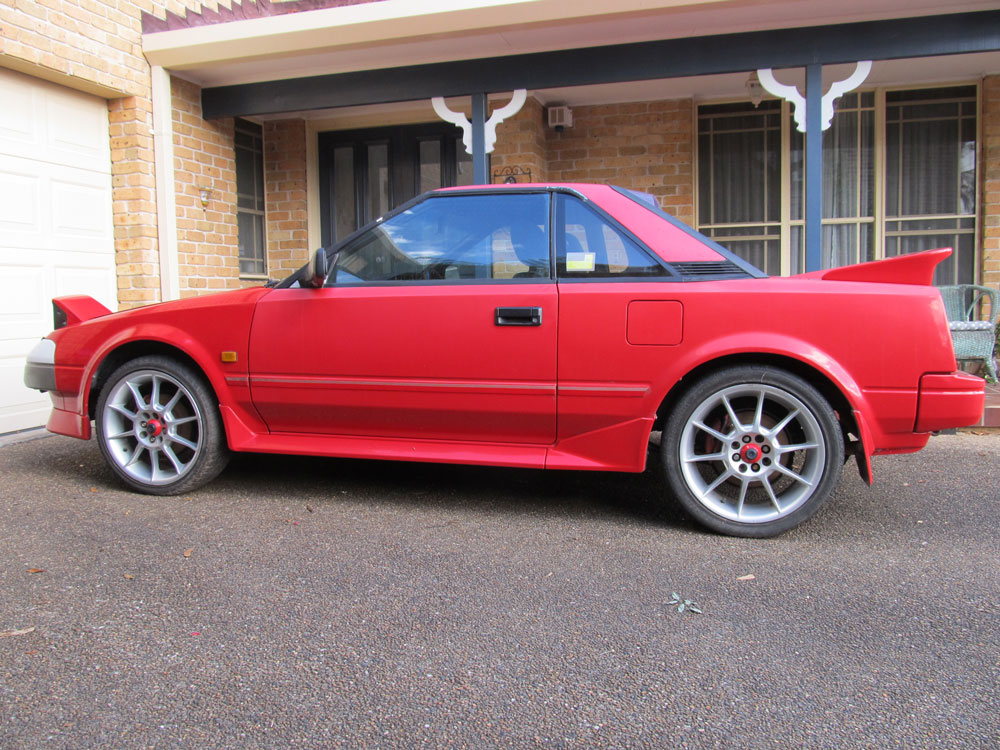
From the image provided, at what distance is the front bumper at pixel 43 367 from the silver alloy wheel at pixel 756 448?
11.0ft

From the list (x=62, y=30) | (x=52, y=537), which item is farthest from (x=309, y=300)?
(x=62, y=30)

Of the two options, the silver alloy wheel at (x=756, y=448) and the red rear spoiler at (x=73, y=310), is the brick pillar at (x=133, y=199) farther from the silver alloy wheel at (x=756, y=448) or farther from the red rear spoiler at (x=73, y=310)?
the silver alloy wheel at (x=756, y=448)

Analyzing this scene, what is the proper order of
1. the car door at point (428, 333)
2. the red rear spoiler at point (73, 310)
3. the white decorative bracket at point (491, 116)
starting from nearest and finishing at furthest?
the car door at point (428, 333), the red rear spoiler at point (73, 310), the white decorative bracket at point (491, 116)

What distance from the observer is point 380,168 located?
914cm

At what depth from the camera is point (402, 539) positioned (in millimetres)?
3299

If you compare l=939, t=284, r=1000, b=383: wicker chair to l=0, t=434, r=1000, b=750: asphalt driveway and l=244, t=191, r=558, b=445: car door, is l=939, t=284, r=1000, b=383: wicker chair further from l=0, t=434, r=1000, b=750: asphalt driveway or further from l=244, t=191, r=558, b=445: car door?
l=244, t=191, r=558, b=445: car door

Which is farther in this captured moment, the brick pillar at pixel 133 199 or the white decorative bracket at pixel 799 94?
the brick pillar at pixel 133 199

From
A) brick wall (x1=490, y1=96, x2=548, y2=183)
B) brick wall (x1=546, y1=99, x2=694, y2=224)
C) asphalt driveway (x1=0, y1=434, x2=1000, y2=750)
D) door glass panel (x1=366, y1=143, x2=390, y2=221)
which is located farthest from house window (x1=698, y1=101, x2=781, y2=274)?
asphalt driveway (x1=0, y1=434, x2=1000, y2=750)

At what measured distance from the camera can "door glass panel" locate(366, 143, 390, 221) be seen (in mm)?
9125

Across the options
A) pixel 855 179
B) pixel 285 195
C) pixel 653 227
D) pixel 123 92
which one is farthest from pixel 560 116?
pixel 653 227

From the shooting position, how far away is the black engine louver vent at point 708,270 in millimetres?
3352

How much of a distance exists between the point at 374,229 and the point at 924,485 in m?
3.27

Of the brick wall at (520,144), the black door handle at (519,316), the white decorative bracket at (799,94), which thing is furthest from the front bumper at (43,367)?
the white decorative bracket at (799,94)

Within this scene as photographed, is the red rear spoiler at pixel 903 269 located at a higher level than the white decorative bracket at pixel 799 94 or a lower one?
lower
